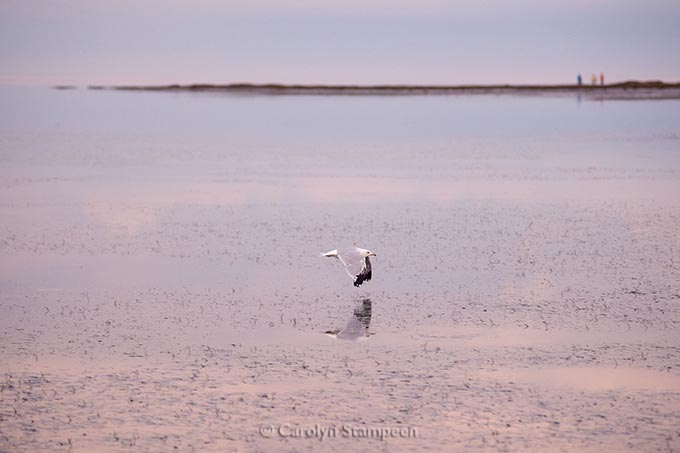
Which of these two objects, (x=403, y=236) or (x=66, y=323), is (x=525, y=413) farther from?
(x=403, y=236)

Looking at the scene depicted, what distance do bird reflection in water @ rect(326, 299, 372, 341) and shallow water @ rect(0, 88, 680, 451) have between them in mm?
127

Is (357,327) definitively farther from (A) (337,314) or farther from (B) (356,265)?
(B) (356,265)

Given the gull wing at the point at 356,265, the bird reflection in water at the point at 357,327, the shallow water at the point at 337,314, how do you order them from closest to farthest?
the shallow water at the point at 337,314 → the bird reflection in water at the point at 357,327 → the gull wing at the point at 356,265

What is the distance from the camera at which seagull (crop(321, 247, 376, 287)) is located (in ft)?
65.7

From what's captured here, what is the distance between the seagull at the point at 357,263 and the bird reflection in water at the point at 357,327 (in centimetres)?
90

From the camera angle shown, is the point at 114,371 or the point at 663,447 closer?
the point at 663,447

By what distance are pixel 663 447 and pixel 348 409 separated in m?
3.75

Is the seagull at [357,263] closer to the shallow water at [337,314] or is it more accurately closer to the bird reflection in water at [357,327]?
the shallow water at [337,314]

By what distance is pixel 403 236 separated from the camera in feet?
87.9

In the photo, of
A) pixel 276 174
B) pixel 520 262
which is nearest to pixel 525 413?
pixel 520 262

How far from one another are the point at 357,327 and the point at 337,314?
1030 millimetres

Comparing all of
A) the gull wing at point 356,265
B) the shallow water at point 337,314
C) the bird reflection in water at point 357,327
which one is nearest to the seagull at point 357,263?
the gull wing at point 356,265

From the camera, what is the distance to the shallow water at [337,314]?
13273 mm

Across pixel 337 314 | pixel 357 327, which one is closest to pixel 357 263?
pixel 337 314
